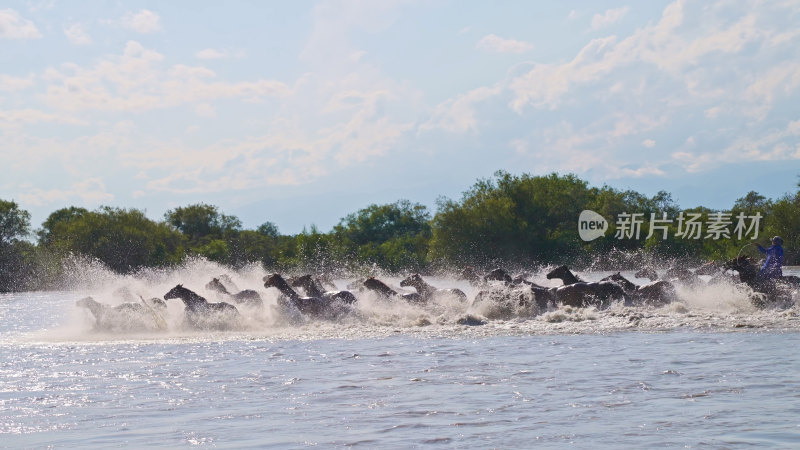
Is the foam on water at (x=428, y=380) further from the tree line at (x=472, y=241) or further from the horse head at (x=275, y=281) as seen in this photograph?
the tree line at (x=472, y=241)

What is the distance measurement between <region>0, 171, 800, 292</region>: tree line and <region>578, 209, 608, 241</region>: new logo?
0.64m

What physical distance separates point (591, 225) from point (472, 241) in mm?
11235

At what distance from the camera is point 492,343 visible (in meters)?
16.1

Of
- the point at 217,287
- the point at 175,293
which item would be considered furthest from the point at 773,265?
the point at 217,287

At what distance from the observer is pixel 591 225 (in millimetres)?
71438

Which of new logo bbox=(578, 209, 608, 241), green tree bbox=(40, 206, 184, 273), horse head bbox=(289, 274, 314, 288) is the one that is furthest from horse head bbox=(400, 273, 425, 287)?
green tree bbox=(40, 206, 184, 273)

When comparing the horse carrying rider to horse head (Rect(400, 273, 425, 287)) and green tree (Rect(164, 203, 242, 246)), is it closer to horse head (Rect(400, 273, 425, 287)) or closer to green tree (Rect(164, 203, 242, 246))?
horse head (Rect(400, 273, 425, 287))

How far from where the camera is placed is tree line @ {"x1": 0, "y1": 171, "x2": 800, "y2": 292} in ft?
212

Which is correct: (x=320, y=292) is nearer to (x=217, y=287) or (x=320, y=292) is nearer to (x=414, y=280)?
(x=414, y=280)

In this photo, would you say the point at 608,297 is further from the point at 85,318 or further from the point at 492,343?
the point at 85,318

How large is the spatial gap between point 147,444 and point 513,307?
43.4 feet

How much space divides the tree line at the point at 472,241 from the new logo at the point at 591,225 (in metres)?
0.64

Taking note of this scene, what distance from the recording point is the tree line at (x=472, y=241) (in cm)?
6450

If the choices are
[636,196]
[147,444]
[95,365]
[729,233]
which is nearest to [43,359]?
[95,365]
